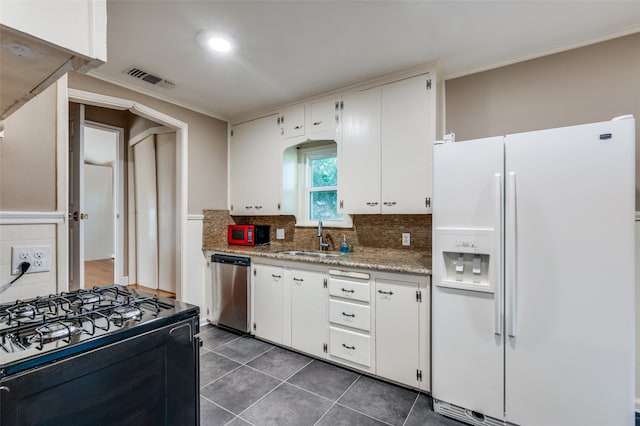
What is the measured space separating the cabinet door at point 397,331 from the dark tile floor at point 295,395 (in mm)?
143

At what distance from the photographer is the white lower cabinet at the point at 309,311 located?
8.37ft

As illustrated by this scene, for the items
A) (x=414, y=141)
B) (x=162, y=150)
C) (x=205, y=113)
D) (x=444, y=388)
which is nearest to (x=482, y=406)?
(x=444, y=388)

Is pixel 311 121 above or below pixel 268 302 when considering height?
above

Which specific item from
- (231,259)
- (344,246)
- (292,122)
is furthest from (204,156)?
(344,246)

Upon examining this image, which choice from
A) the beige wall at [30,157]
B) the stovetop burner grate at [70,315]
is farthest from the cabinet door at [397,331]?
the beige wall at [30,157]

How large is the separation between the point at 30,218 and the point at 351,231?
7.91ft

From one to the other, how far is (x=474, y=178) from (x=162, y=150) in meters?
4.09

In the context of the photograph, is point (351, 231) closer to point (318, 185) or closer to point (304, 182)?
point (318, 185)

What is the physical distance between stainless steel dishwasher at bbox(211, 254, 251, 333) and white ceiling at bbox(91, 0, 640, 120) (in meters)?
1.83

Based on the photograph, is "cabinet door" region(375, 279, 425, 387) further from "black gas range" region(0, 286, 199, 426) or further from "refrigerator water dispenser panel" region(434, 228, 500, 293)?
"black gas range" region(0, 286, 199, 426)

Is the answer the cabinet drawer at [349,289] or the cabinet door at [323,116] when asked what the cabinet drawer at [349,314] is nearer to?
the cabinet drawer at [349,289]

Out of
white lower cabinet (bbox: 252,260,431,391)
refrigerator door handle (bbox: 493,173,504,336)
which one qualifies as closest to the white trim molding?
white lower cabinet (bbox: 252,260,431,391)

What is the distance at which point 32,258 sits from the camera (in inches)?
55.4

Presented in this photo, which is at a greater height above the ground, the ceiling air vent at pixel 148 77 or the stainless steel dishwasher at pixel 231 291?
the ceiling air vent at pixel 148 77
